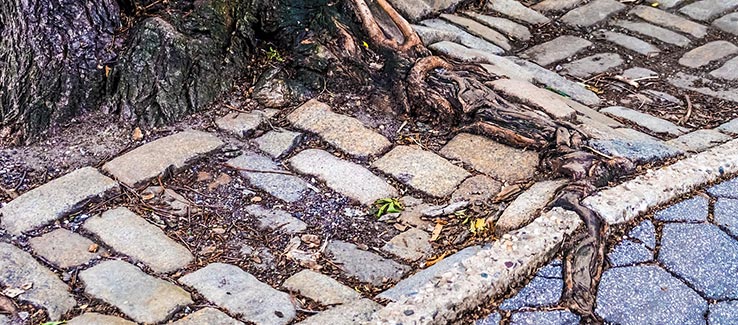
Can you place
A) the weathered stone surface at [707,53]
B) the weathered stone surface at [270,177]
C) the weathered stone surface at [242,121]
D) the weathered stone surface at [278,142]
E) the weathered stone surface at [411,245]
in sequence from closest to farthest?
the weathered stone surface at [411,245]
the weathered stone surface at [270,177]
the weathered stone surface at [278,142]
the weathered stone surface at [242,121]
the weathered stone surface at [707,53]

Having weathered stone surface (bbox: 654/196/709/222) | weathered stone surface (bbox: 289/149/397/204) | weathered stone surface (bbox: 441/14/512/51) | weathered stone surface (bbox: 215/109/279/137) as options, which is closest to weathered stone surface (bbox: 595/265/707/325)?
weathered stone surface (bbox: 654/196/709/222)

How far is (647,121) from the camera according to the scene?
363 cm

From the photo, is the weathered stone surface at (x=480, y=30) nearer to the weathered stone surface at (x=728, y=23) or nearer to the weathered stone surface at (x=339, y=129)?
the weathered stone surface at (x=728, y=23)

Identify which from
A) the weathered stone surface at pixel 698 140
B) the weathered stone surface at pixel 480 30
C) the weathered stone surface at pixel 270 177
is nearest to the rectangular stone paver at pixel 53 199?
the weathered stone surface at pixel 270 177

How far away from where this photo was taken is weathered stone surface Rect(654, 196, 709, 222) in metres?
2.79

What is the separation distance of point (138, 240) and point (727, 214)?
1.94 meters

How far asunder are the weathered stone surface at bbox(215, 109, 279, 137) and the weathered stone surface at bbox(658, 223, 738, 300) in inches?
62.8

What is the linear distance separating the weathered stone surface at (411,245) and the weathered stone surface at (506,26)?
7.15 feet

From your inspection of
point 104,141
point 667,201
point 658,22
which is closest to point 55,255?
point 104,141

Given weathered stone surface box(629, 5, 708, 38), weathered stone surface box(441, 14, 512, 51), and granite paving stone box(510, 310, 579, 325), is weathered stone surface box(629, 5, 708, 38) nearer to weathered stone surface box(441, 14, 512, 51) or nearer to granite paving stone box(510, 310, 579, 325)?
weathered stone surface box(441, 14, 512, 51)

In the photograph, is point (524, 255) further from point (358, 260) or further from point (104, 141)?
point (104, 141)

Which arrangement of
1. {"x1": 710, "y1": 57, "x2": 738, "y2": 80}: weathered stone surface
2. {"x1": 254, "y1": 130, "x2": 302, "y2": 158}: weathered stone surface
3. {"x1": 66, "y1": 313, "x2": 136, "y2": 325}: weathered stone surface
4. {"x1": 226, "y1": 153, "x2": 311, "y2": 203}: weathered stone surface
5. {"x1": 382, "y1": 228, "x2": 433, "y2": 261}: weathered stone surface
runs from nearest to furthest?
{"x1": 66, "y1": 313, "x2": 136, "y2": 325}: weathered stone surface < {"x1": 382, "y1": 228, "x2": 433, "y2": 261}: weathered stone surface < {"x1": 226, "y1": 153, "x2": 311, "y2": 203}: weathered stone surface < {"x1": 254, "y1": 130, "x2": 302, "y2": 158}: weathered stone surface < {"x1": 710, "y1": 57, "x2": 738, "y2": 80}: weathered stone surface

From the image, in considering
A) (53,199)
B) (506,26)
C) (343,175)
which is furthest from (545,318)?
(506,26)

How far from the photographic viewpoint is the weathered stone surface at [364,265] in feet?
8.55
